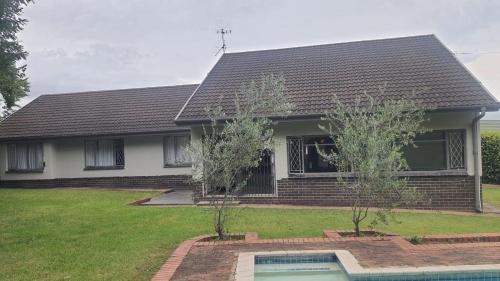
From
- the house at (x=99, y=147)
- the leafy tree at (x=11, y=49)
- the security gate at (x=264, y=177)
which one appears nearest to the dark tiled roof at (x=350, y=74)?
the security gate at (x=264, y=177)

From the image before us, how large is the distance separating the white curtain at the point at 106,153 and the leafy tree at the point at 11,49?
178 inches

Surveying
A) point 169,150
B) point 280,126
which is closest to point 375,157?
point 280,126

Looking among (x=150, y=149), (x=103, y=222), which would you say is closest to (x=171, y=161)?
(x=150, y=149)

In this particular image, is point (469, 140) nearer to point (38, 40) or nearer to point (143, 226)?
point (143, 226)

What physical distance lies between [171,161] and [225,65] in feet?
17.6

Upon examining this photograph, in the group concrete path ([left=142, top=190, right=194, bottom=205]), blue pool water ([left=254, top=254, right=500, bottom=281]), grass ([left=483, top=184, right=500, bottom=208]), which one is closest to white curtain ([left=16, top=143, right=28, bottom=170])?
concrete path ([left=142, top=190, right=194, bottom=205])

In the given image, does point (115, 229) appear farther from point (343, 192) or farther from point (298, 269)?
point (343, 192)

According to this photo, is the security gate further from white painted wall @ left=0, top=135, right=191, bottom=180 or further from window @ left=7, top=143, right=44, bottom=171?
window @ left=7, top=143, right=44, bottom=171

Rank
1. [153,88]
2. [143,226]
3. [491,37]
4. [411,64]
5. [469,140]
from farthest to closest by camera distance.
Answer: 1. [153,88]
2. [491,37]
3. [411,64]
4. [469,140]
5. [143,226]

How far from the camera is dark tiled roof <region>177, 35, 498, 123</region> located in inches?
597

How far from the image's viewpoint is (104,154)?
22.7 meters

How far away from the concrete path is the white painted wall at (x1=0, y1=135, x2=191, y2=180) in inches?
107

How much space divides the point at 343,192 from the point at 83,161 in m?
13.6

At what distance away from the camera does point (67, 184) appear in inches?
890
